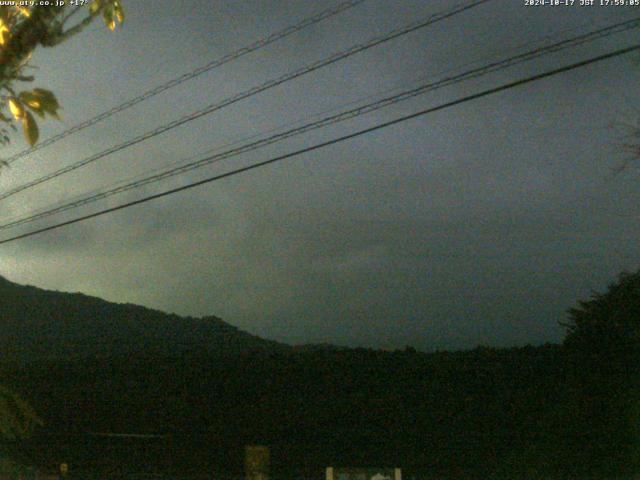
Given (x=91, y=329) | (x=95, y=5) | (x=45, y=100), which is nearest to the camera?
(x=45, y=100)

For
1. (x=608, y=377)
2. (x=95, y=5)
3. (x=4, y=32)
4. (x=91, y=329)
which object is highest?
(x=91, y=329)

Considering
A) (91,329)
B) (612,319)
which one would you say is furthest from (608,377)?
(91,329)

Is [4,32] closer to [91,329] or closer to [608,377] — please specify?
[608,377]

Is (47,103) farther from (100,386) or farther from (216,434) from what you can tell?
(100,386)

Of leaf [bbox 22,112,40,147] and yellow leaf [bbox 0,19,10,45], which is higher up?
yellow leaf [bbox 0,19,10,45]

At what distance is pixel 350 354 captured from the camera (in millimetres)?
16266

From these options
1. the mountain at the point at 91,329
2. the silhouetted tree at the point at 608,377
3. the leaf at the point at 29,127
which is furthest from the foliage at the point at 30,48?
the mountain at the point at 91,329

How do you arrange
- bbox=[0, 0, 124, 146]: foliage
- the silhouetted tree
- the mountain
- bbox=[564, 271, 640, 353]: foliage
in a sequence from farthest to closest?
1. the mountain
2. bbox=[564, 271, 640, 353]: foliage
3. the silhouetted tree
4. bbox=[0, 0, 124, 146]: foliage

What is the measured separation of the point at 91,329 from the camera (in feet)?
102

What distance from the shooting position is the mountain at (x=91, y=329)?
27.7 m

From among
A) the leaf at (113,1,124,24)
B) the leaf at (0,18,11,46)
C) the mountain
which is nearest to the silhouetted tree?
the leaf at (113,1,124,24)

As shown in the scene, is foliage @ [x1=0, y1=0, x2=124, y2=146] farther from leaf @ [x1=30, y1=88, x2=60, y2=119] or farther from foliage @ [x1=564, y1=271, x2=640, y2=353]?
foliage @ [x1=564, y1=271, x2=640, y2=353]

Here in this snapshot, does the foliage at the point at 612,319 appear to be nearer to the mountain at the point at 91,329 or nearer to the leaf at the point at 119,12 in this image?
the leaf at the point at 119,12

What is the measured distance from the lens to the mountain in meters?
27.7
